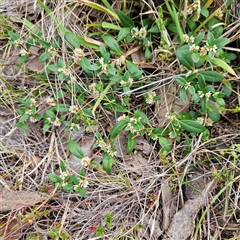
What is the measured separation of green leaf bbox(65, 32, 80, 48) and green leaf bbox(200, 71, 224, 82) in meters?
0.71

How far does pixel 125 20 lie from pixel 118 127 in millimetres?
604

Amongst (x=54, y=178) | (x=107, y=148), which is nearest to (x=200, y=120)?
(x=107, y=148)

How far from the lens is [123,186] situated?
1.97 metres

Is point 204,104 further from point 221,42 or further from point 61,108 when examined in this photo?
point 61,108

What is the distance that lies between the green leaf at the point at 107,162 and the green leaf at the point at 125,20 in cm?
75

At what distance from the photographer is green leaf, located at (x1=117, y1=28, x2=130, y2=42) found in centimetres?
189

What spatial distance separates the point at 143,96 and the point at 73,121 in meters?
0.44

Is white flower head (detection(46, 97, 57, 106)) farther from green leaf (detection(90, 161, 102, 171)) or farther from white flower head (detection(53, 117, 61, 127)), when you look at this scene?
green leaf (detection(90, 161, 102, 171))

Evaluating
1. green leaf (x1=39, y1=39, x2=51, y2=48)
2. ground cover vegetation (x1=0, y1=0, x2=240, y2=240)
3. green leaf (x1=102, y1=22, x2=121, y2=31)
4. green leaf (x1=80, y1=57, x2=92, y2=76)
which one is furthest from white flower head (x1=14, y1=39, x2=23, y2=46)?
green leaf (x1=102, y1=22, x2=121, y2=31)

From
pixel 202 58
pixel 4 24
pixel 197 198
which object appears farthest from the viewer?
pixel 4 24

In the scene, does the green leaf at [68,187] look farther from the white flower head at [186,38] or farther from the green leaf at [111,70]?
the white flower head at [186,38]

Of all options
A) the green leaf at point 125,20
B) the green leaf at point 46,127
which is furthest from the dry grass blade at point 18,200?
the green leaf at point 125,20

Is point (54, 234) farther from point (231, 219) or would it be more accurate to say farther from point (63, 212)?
point (231, 219)

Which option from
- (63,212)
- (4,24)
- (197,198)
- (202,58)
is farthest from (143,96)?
(4,24)
